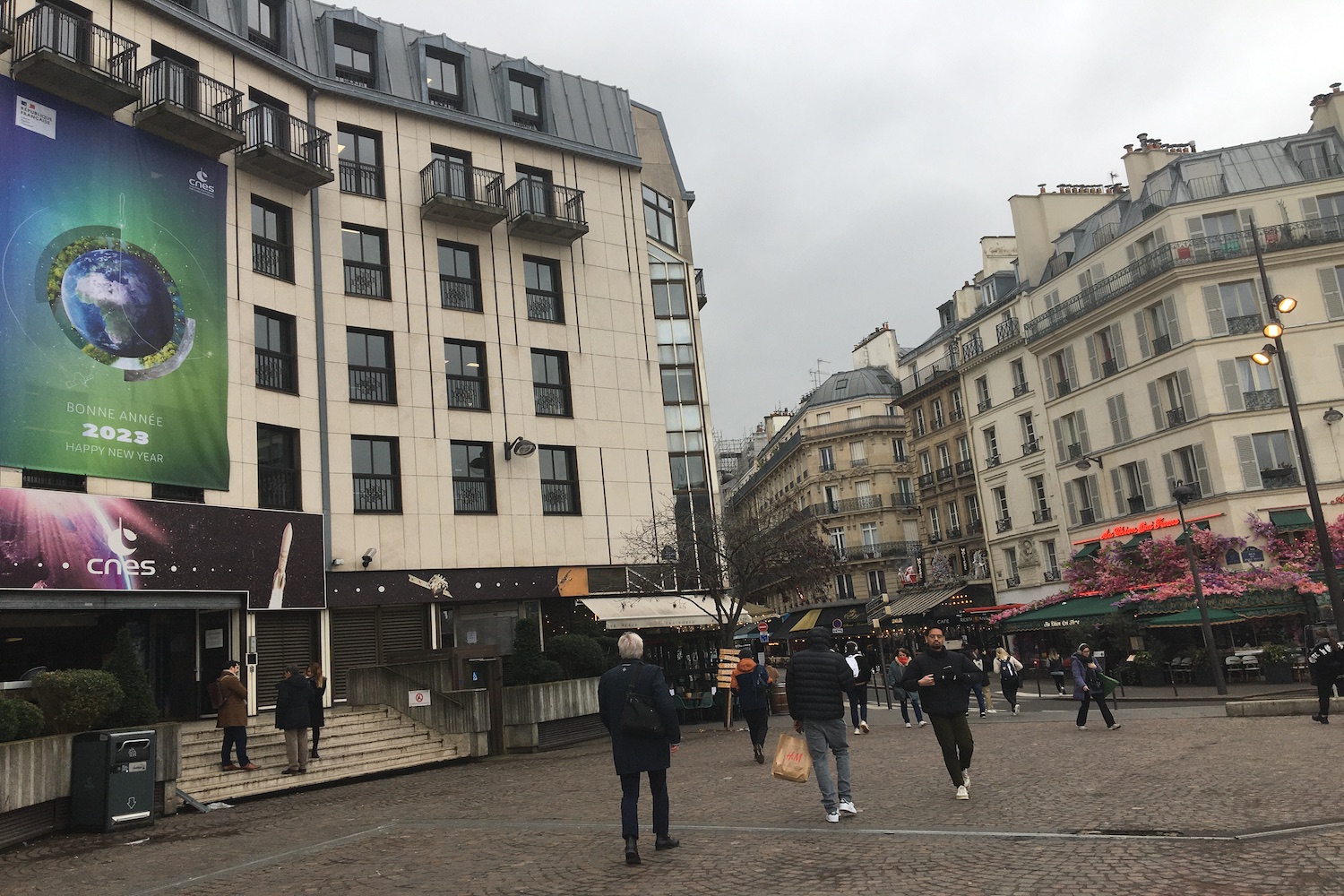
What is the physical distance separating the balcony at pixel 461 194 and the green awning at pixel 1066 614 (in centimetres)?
2174

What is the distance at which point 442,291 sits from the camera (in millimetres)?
26062

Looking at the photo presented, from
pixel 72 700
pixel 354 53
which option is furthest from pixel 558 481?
pixel 72 700

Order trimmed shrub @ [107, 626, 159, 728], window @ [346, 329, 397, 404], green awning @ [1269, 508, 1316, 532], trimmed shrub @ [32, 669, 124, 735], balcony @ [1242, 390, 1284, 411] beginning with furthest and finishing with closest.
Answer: balcony @ [1242, 390, 1284, 411], green awning @ [1269, 508, 1316, 532], window @ [346, 329, 397, 404], trimmed shrub @ [107, 626, 159, 728], trimmed shrub @ [32, 669, 124, 735]

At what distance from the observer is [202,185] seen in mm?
21594

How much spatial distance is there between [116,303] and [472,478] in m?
8.81

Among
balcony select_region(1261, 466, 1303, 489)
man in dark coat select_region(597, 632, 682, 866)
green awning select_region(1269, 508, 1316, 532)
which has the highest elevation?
balcony select_region(1261, 466, 1303, 489)

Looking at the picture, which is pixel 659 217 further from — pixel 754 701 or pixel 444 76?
pixel 754 701

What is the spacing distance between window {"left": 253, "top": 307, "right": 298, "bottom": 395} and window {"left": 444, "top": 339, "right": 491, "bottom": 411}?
3.75 m

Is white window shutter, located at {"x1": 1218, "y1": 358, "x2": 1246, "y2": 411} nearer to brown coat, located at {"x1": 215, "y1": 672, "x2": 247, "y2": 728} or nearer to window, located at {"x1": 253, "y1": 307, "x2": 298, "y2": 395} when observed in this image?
window, located at {"x1": 253, "y1": 307, "x2": 298, "y2": 395}

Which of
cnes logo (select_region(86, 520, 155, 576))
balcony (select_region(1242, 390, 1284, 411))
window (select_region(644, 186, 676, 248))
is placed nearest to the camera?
cnes logo (select_region(86, 520, 155, 576))

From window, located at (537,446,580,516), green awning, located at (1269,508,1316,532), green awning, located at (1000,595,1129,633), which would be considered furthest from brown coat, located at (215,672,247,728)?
green awning, located at (1269,508,1316,532)

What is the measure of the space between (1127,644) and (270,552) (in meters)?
24.3

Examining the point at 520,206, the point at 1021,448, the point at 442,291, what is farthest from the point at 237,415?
the point at 1021,448

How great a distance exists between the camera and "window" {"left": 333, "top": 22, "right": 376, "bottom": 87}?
26.2 m
